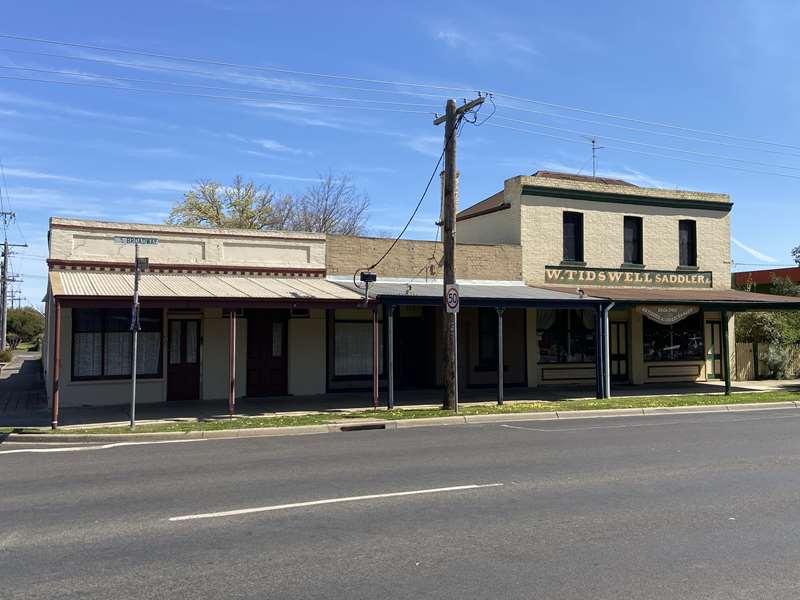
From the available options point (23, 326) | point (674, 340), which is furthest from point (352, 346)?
point (23, 326)

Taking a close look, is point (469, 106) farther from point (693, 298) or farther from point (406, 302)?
point (693, 298)

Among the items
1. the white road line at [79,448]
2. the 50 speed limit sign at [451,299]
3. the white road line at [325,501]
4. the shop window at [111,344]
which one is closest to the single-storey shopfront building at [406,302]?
the shop window at [111,344]

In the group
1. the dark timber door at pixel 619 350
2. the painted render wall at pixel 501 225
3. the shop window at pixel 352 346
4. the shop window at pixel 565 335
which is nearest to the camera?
the shop window at pixel 352 346

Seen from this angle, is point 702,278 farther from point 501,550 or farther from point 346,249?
point 501,550

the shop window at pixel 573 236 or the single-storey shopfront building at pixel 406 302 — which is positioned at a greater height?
the shop window at pixel 573 236

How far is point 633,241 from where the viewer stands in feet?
80.6

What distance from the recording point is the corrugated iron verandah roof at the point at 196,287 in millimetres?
14742

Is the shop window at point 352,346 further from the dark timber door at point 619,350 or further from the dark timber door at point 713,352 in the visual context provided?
the dark timber door at point 713,352

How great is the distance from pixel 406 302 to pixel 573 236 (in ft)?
29.1

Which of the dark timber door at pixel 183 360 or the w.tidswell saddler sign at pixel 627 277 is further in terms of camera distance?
the w.tidswell saddler sign at pixel 627 277

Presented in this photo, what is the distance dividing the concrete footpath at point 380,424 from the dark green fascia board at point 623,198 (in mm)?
7945

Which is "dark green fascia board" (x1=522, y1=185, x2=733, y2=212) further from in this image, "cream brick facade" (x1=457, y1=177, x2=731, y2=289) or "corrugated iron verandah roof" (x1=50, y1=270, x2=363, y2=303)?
"corrugated iron verandah roof" (x1=50, y1=270, x2=363, y2=303)

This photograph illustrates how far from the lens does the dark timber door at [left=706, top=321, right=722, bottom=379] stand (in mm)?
25734

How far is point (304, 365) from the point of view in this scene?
19453mm
